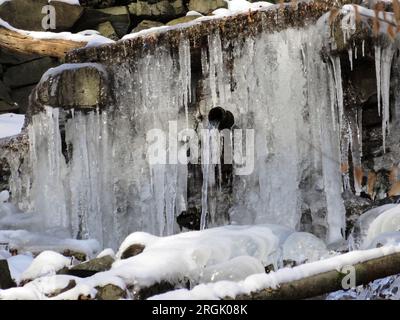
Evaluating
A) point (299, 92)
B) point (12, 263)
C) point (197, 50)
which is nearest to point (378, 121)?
point (299, 92)

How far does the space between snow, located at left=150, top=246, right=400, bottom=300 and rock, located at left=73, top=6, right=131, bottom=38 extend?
44.7 feet

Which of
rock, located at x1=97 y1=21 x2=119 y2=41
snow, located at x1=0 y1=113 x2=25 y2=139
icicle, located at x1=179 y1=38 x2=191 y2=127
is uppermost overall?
rock, located at x1=97 y1=21 x2=119 y2=41

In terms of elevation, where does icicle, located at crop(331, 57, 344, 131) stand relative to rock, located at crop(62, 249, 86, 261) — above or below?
above

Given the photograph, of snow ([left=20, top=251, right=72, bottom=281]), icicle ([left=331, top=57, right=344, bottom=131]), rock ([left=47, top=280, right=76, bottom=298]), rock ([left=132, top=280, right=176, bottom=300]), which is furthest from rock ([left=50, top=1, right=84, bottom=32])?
rock ([left=132, top=280, right=176, bottom=300])

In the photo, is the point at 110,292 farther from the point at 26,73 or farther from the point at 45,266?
the point at 26,73

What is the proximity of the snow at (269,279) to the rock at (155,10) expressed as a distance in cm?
1396

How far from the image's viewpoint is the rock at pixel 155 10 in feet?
54.2

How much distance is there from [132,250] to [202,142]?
300 centimetres

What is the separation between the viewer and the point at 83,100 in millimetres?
7773

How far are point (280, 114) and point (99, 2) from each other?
10.7 metres

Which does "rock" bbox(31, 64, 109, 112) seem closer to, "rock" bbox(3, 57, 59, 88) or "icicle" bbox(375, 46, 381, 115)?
"icicle" bbox(375, 46, 381, 115)

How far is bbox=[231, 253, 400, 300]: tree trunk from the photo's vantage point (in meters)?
3.17

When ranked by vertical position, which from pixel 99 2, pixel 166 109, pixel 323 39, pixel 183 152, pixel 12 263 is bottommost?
pixel 12 263
